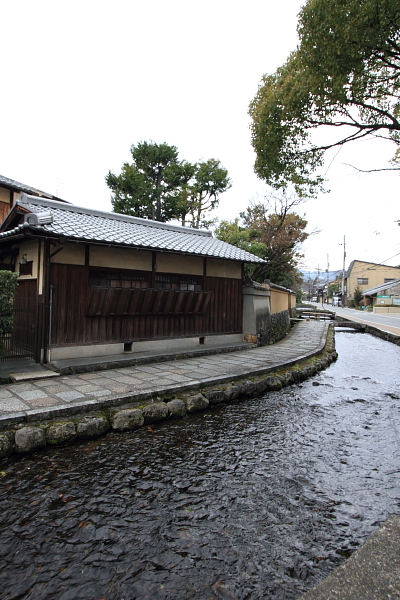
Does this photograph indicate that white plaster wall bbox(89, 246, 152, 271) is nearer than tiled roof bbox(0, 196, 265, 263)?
No

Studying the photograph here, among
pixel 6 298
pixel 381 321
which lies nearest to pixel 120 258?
pixel 6 298

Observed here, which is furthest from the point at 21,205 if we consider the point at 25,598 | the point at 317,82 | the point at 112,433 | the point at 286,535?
the point at 286,535

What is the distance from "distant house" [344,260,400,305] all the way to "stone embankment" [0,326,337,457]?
59.1m

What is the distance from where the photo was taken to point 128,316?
8820 mm

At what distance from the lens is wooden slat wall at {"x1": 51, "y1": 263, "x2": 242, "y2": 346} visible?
7.64 meters

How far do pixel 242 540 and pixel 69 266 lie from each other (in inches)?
267

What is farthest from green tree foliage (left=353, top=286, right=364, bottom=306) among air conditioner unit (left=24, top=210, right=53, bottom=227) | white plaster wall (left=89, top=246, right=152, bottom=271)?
air conditioner unit (left=24, top=210, right=53, bottom=227)

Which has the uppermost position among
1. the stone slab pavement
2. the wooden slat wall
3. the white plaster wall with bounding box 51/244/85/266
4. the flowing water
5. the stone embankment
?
the white plaster wall with bounding box 51/244/85/266

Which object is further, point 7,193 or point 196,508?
point 7,193

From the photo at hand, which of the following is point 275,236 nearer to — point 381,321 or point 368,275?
point 381,321

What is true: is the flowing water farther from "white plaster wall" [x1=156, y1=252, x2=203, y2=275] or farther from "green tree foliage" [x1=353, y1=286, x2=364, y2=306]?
"green tree foliage" [x1=353, y1=286, x2=364, y2=306]

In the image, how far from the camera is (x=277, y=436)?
4820 mm

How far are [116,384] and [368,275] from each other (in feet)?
211

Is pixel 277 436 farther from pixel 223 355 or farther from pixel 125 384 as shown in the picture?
pixel 223 355
